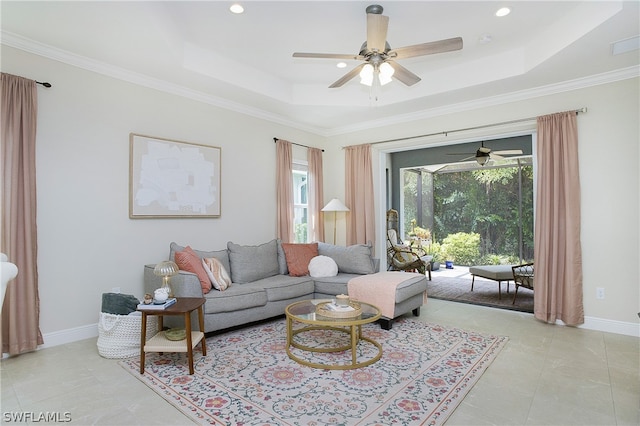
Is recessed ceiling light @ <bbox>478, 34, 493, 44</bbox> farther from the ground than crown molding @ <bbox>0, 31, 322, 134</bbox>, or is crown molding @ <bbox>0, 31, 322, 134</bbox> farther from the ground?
recessed ceiling light @ <bbox>478, 34, 493, 44</bbox>

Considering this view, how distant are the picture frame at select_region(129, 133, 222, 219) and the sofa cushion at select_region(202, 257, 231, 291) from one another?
2.60 ft

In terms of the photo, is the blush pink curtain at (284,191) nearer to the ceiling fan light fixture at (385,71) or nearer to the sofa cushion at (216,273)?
the sofa cushion at (216,273)

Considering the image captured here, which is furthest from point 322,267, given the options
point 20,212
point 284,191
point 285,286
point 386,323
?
point 20,212

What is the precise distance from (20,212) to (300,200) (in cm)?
370

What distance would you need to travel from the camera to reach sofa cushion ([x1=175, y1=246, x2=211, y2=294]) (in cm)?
356

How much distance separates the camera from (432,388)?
2480mm

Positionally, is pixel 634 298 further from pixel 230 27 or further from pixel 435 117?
pixel 230 27

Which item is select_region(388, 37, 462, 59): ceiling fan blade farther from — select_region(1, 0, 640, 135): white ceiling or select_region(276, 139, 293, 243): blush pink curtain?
select_region(276, 139, 293, 243): blush pink curtain

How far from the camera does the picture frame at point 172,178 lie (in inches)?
152

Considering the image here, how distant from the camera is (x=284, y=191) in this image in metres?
5.45

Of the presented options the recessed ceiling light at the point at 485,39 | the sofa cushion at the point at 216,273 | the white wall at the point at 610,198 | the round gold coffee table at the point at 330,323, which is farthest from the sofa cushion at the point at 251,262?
the white wall at the point at 610,198

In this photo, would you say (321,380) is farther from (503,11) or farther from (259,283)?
(503,11)

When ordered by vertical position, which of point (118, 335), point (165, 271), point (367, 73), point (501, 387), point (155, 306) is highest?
point (367, 73)

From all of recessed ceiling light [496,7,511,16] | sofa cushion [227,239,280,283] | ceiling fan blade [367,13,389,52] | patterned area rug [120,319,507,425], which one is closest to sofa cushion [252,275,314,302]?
sofa cushion [227,239,280,283]
